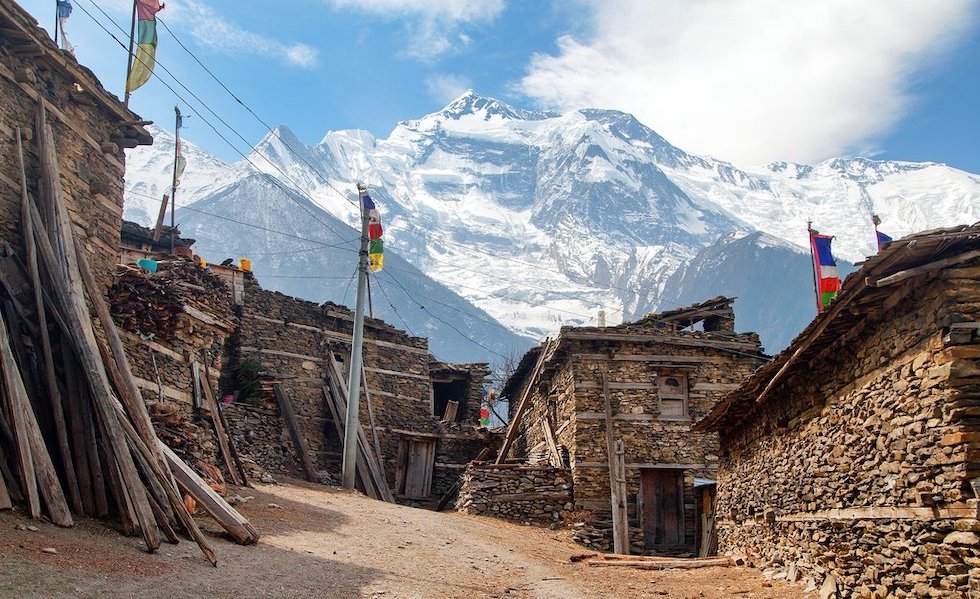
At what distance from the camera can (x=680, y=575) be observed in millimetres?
14594

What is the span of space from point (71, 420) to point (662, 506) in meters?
17.4

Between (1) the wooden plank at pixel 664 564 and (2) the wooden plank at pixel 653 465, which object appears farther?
(2) the wooden plank at pixel 653 465

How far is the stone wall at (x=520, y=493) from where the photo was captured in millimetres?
22625

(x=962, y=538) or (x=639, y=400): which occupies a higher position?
(x=639, y=400)

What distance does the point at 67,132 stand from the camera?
1392 cm

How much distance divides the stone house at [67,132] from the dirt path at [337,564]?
5360 mm

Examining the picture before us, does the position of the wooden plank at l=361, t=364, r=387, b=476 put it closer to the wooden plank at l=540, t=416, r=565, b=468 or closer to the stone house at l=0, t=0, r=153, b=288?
the wooden plank at l=540, t=416, r=565, b=468

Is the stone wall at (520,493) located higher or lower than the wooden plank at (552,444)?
lower

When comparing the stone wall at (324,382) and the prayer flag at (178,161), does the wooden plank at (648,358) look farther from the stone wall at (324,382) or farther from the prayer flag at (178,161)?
the prayer flag at (178,161)

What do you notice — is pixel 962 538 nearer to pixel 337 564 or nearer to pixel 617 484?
pixel 337 564

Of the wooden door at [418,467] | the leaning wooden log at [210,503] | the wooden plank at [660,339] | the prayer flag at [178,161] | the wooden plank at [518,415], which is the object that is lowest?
the leaning wooden log at [210,503]

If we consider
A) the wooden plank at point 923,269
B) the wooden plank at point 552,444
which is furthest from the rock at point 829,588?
the wooden plank at point 552,444

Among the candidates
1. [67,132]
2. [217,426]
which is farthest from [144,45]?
[217,426]

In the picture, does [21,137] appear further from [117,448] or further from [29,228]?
[117,448]
